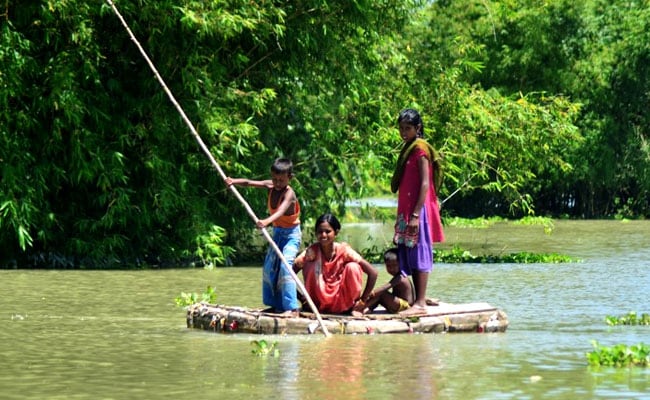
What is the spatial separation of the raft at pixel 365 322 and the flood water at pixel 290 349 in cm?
8

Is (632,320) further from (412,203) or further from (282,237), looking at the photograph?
(282,237)

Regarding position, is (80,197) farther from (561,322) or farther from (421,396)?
(421,396)

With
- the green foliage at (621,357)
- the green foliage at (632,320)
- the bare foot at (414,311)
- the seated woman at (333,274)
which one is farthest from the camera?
the green foliage at (632,320)

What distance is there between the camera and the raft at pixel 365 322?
408 inches

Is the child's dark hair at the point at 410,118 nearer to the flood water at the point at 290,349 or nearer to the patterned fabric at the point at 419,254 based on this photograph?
the patterned fabric at the point at 419,254

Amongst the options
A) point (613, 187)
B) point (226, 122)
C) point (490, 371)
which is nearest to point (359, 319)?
point (490, 371)

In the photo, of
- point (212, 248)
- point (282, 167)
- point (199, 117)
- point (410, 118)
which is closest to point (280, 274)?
point (282, 167)

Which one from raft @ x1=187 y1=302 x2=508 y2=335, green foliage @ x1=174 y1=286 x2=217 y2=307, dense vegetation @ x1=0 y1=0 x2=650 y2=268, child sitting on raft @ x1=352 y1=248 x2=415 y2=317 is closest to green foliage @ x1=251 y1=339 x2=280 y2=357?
raft @ x1=187 y1=302 x2=508 y2=335

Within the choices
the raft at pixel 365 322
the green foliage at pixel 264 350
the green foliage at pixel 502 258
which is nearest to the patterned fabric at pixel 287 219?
the raft at pixel 365 322

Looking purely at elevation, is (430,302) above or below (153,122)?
below

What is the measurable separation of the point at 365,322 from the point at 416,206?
3.52 feet

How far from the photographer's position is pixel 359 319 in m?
10.5

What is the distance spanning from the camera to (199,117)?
672 inches

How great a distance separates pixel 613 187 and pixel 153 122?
20.8 m
